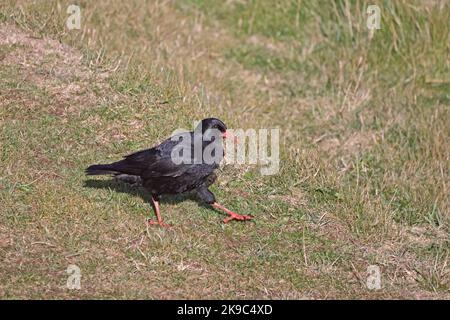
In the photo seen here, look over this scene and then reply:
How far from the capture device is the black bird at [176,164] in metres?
8.05

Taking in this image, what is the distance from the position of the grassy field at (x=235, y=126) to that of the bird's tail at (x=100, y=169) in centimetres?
36

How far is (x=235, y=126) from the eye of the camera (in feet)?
33.3

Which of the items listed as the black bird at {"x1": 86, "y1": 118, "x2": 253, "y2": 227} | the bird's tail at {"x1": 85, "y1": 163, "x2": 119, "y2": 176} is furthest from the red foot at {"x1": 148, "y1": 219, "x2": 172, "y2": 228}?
the bird's tail at {"x1": 85, "y1": 163, "x2": 119, "y2": 176}

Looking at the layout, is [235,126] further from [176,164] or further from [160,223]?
[160,223]

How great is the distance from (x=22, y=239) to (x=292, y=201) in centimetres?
304

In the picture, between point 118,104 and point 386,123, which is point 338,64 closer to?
point 386,123

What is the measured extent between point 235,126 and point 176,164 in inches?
88.4

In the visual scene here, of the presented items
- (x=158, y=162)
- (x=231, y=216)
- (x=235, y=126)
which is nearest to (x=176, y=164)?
(x=158, y=162)

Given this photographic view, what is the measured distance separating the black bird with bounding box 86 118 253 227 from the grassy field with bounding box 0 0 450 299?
1.35 feet

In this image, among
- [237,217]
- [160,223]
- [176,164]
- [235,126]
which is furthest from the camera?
[235,126]

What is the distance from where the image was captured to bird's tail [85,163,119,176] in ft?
26.6

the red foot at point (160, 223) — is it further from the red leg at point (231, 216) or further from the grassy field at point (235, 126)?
the red leg at point (231, 216)

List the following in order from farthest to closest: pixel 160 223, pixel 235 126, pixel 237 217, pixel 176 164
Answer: pixel 235 126 < pixel 237 217 < pixel 160 223 < pixel 176 164

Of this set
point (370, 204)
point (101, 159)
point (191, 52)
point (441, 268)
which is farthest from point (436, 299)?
point (191, 52)
